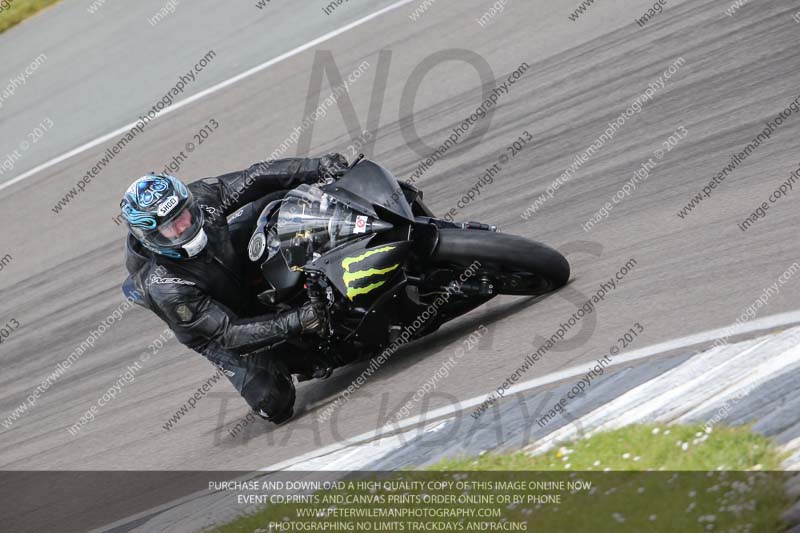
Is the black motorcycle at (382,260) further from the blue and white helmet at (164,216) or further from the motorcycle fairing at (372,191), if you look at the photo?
the blue and white helmet at (164,216)

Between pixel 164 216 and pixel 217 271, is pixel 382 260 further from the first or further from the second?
pixel 164 216

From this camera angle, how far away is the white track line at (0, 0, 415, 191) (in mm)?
13383

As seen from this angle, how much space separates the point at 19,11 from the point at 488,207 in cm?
1237

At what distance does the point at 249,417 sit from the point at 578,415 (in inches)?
123

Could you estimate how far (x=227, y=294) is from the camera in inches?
273

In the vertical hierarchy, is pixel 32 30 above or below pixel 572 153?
above

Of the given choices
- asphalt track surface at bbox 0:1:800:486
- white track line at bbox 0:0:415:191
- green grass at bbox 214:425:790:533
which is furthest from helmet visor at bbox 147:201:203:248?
white track line at bbox 0:0:415:191

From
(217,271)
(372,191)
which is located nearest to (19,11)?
(217,271)

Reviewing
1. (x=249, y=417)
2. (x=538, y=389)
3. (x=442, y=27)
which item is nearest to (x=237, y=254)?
(x=249, y=417)

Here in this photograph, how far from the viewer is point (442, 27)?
483 inches

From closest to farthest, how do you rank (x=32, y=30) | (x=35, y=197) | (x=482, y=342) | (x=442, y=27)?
(x=482, y=342), (x=442, y=27), (x=35, y=197), (x=32, y=30)

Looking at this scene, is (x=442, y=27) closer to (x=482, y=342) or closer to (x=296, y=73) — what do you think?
(x=296, y=73)

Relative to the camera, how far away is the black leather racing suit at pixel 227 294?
6715 mm

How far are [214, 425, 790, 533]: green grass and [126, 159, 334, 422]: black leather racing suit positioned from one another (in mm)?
1737
